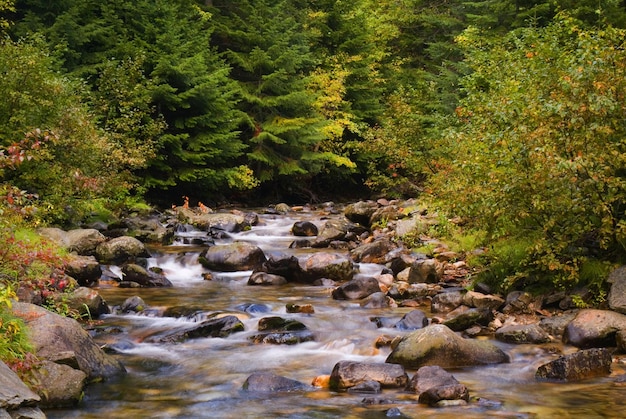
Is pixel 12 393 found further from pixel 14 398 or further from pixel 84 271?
pixel 84 271

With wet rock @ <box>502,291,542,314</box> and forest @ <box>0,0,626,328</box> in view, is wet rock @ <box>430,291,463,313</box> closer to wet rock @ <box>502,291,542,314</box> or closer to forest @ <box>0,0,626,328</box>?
wet rock @ <box>502,291,542,314</box>

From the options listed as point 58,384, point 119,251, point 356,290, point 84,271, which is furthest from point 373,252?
point 58,384

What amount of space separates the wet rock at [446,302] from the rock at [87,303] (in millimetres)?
5590

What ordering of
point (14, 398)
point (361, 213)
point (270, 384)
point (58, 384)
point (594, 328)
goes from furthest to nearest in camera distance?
point (361, 213), point (594, 328), point (270, 384), point (58, 384), point (14, 398)

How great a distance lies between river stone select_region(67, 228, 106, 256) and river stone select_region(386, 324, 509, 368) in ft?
30.3

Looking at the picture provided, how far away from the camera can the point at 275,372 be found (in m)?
8.29

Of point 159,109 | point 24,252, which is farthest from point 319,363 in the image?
point 159,109

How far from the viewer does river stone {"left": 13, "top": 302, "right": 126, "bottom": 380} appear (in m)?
7.26

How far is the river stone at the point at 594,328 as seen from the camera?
8680 mm

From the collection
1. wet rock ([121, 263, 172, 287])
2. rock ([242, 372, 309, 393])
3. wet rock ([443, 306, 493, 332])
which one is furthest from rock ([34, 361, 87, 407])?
wet rock ([121, 263, 172, 287])

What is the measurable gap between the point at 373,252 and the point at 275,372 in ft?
25.8

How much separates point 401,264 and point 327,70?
67.4 ft

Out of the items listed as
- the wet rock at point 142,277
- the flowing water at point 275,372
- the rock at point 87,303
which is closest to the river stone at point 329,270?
the flowing water at point 275,372

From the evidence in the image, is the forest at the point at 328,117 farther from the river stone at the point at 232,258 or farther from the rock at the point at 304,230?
the rock at the point at 304,230
